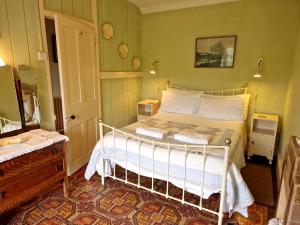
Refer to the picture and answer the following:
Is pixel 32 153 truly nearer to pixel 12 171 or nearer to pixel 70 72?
pixel 12 171

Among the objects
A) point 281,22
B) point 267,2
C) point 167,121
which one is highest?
point 267,2

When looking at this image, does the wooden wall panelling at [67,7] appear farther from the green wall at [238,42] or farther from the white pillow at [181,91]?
the white pillow at [181,91]

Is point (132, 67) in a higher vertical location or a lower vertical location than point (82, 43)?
lower

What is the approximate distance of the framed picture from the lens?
11.7 feet

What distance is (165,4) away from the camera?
12.6 feet

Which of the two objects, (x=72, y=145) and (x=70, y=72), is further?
(x=72, y=145)

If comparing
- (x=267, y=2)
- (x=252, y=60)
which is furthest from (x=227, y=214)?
(x=267, y=2)

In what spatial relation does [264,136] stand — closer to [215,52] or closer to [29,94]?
[215,52]

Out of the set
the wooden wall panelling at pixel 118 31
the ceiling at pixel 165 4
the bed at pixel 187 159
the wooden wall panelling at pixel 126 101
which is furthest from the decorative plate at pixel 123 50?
the bed at pixel 187 159

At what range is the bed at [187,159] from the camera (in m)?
1.85

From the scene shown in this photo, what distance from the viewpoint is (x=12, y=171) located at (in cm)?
178

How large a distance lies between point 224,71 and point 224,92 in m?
0.38

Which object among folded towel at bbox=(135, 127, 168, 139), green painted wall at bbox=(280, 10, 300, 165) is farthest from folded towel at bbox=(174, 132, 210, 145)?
green painted wall at bbox=(280, 10, 300, 165)

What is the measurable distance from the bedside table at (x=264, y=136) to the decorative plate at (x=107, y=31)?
273 cm
